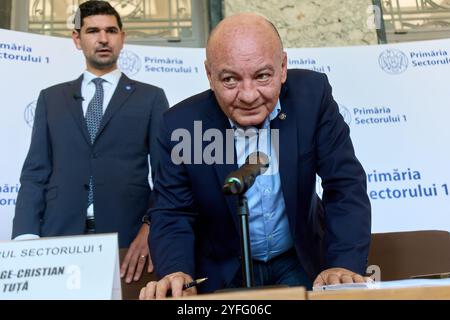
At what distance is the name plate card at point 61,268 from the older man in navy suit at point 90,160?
1.58 metres

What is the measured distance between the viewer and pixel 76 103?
2900 millimetres

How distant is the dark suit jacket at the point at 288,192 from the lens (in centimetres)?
165

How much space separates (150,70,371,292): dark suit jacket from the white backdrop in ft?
4.85

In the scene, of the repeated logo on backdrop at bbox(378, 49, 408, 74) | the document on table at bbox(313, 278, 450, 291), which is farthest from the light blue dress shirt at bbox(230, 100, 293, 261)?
the repeated logo on backdrop at bbox(378, 49, 408, 74)

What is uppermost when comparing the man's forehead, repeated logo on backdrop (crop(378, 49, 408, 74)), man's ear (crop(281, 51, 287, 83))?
the man's forehead

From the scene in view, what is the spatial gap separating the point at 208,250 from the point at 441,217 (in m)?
1.92

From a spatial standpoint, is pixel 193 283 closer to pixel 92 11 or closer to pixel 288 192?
pixel 288 192

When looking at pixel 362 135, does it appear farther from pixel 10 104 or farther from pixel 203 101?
pixel 10 104

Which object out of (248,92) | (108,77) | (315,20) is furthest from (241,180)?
(315,20)

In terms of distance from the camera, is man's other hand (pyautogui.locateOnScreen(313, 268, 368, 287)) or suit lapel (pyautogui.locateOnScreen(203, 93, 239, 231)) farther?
suit lapel (pyautogui.locateOnScreen(203, 93, 239, 231))

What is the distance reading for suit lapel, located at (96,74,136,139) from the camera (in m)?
2.84

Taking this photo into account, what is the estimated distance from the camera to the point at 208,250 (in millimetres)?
1766

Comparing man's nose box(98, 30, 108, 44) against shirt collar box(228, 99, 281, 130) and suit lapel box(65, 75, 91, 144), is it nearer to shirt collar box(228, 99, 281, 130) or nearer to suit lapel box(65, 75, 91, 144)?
suit lapel box(65, 75, 91, 144)
